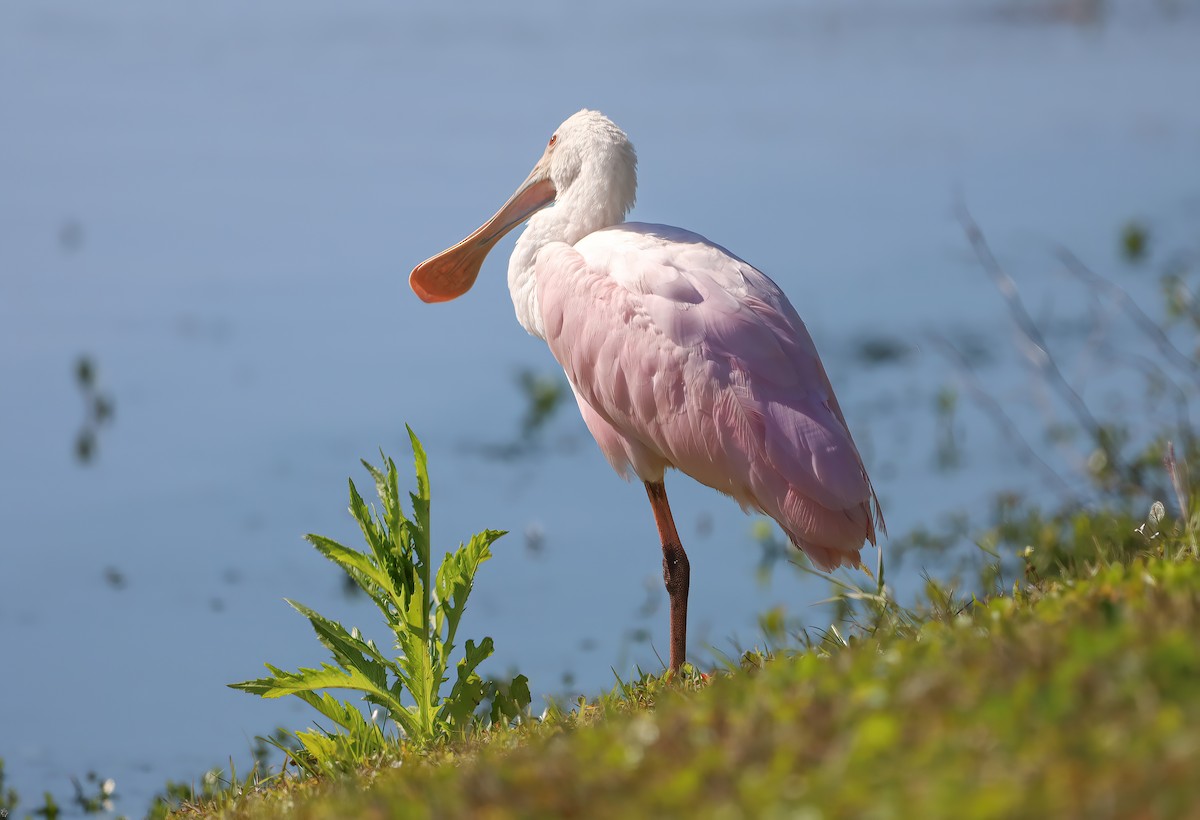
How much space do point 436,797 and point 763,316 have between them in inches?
114

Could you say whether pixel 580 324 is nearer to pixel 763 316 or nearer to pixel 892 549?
pixel 763 316

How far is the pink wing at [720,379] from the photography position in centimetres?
510

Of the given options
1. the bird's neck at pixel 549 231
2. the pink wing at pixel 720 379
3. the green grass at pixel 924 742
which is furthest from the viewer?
the bird's neck at pixel 549 231

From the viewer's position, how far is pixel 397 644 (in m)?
5.26

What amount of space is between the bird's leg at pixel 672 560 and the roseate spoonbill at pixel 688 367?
0.01m

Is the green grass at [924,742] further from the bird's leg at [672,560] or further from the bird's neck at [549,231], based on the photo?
the bird's neck at [549,231]

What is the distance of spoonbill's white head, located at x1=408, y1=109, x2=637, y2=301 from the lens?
19.5 ft

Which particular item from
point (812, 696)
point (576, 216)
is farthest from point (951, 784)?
point (576, 216)

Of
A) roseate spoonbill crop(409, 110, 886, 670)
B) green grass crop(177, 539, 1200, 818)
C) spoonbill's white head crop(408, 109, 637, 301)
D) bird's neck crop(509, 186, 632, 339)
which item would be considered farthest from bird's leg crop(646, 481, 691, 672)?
green grass crop(177, 539, 1200, 818)

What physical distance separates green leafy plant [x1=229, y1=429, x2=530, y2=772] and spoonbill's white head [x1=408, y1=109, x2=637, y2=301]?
4.36ft

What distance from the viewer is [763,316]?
5246mm

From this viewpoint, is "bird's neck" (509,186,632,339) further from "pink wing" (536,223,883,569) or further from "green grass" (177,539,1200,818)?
"green grass" (177,539,1200,818)

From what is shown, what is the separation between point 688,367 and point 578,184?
1.22 meters

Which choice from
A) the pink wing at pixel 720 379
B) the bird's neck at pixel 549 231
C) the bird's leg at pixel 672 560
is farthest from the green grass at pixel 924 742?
the bird's neck at pixel 549 231
